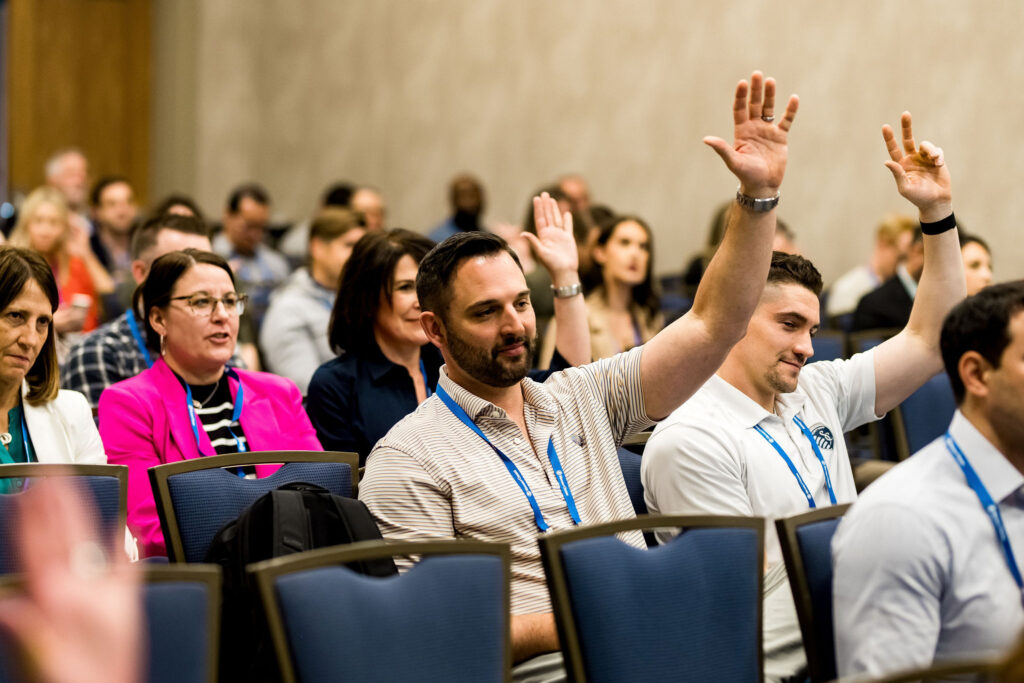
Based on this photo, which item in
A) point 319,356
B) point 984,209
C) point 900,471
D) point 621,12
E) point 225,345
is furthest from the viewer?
point 621,12

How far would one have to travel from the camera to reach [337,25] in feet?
36.8

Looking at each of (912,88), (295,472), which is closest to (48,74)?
(912,88)

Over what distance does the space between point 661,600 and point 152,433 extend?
5.00 feet

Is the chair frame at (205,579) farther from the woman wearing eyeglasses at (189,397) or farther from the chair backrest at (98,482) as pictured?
the woman wearing eyeglasses at (189,397)

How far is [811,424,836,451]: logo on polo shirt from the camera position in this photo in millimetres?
2770

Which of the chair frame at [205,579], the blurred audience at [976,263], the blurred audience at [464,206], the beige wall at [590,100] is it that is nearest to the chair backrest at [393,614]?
the chair frame at [205,579]

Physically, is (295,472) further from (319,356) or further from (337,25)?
(337,25)

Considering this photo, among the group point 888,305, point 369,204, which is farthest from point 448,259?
point 369,204

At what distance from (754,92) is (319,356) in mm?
2524

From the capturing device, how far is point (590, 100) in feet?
31.3

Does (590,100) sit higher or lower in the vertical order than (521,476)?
higher

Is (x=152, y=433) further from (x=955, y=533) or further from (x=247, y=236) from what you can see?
(x=247, y=236)

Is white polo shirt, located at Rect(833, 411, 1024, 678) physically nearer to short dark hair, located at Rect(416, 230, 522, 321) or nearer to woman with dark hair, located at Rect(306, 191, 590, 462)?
short dark hair, located at Rect(416, 230, 522, 321)

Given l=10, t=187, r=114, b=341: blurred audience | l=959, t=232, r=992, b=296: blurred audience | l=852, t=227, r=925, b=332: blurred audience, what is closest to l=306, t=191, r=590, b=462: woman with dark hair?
l=959, t=232, r=992, b=296: blurred audience
